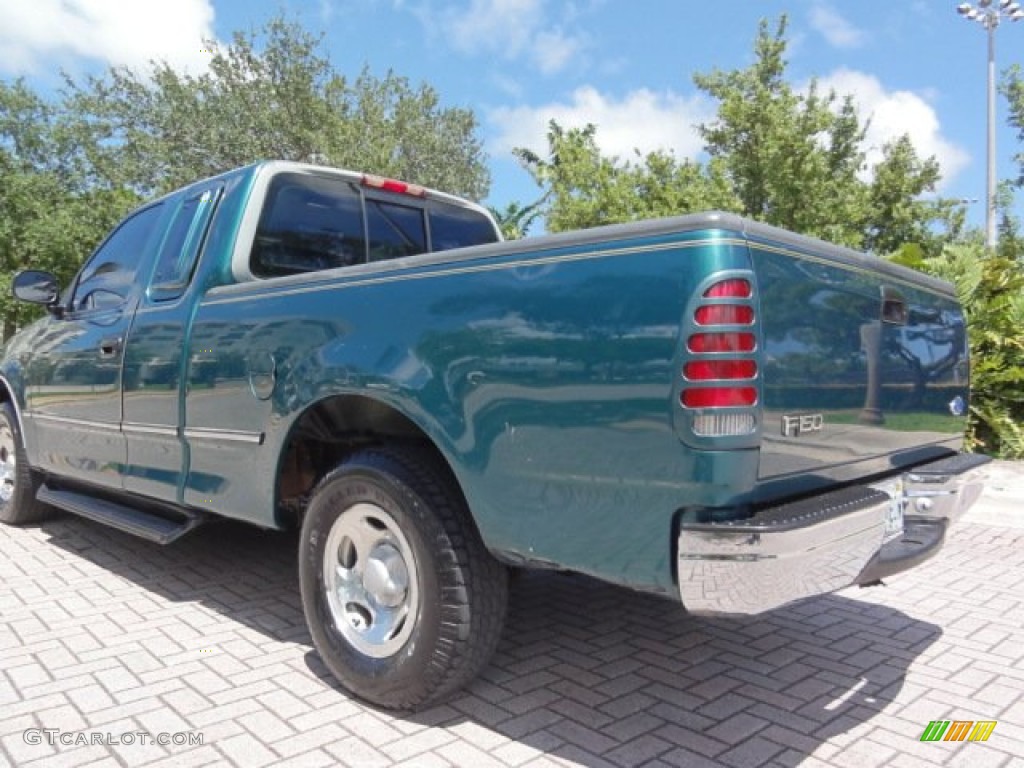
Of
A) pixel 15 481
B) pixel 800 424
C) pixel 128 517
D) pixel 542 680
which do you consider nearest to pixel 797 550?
pixel 800 424

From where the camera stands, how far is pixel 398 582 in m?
2.76

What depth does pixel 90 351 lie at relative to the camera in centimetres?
428

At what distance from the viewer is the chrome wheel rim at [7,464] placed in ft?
17.7

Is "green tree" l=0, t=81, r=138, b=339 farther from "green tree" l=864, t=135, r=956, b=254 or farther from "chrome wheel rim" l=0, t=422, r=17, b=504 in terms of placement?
"green tree" l=864, t=135, r=956, b=254

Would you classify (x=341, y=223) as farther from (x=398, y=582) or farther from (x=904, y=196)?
(x=904, y=196)

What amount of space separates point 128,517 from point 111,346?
90 cm

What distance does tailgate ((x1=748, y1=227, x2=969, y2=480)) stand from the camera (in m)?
2.11

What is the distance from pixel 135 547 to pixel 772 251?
4.50 metres

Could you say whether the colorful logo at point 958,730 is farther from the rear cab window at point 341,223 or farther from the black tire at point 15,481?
the black tire at point 15,481

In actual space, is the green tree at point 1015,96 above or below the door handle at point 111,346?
above

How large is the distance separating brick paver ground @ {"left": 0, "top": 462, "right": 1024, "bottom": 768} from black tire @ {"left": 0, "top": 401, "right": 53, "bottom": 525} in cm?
89

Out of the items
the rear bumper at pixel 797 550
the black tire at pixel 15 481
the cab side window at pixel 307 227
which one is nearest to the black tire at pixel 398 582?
the rear bumper at pixel 797 550

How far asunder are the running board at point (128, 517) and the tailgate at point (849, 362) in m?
2.72

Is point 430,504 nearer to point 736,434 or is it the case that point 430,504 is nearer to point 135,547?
point 736,434
